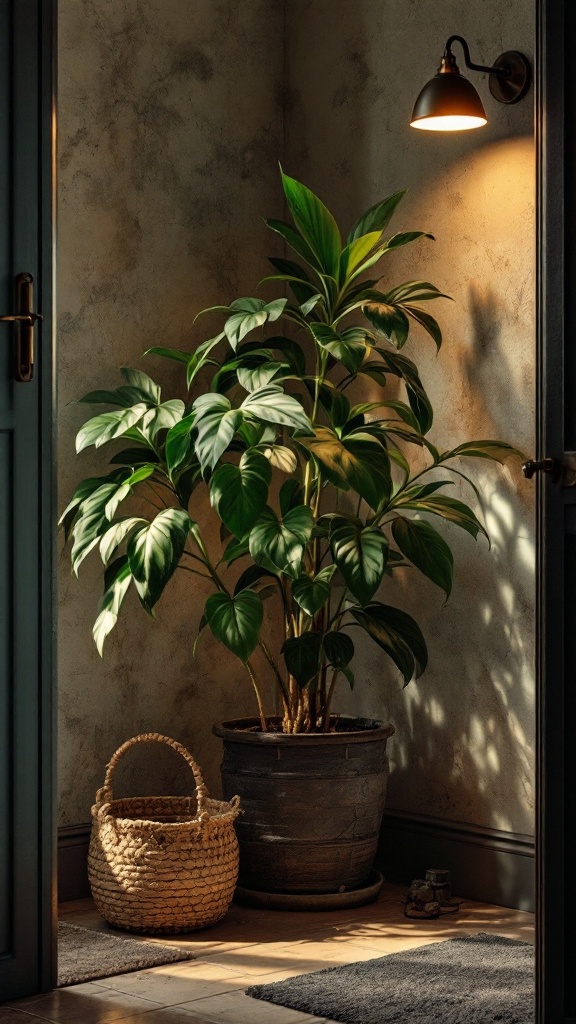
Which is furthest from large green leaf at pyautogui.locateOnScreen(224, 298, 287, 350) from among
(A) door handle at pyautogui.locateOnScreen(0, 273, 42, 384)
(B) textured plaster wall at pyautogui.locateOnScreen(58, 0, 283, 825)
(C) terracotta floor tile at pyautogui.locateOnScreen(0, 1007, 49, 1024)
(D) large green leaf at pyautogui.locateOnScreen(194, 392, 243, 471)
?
(C) terracotta floor tile at pyautogui.locateOnScreen(0, 1007, 49, 1024)

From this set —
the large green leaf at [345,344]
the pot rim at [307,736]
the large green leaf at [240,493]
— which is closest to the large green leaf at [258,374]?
the large green leaf at [345,344]

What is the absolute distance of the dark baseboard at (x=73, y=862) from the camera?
3.55m

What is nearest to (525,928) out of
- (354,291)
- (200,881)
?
(200,881)

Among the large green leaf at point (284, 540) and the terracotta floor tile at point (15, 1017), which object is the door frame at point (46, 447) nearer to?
the terracotta floor tile at point (15, 1017)

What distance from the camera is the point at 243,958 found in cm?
302

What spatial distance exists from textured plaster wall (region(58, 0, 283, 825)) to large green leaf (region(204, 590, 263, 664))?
1.61ft

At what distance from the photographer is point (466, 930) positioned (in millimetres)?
3248

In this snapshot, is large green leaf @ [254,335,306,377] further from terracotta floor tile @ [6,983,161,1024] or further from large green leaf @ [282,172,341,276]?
terracotta floor tile @ [6,983,161,1024]

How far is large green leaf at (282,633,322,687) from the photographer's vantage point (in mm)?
3338

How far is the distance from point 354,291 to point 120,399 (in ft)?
2.12

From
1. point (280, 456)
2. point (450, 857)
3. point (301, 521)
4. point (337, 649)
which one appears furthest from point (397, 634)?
point (450, 857)

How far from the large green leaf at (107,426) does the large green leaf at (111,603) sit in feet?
1.01

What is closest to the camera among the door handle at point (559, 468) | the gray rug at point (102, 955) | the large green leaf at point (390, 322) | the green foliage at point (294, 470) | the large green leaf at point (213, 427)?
the door handle at point (559, 468)

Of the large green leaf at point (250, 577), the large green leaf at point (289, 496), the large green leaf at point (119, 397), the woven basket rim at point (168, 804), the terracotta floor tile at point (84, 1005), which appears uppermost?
the large green leaf at point (119, 397)
